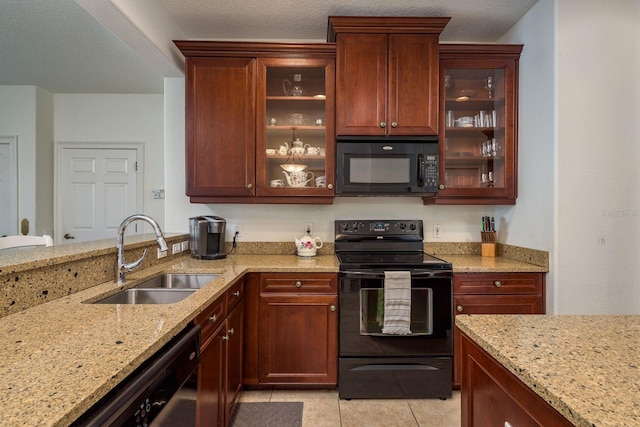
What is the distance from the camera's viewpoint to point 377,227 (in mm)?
2674

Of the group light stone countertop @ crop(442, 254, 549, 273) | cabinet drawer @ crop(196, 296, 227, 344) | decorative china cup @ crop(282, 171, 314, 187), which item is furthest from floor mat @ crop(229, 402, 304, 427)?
decorative china cup @ crop(282, 171, 314, 187)

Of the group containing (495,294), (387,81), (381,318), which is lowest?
(381,318)

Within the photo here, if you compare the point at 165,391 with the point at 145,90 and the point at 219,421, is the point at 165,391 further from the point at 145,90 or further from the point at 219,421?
the point at 145,90

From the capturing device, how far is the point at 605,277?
6.84 feet

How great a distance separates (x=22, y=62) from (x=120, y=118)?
3.25 feet

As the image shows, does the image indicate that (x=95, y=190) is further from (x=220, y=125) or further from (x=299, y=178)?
(x=299, y=178)

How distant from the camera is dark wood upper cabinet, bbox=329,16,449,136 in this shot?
235 centimetres

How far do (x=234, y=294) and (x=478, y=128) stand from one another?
6.69 ft

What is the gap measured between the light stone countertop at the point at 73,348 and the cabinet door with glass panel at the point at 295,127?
3.66 feet

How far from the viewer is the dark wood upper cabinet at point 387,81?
235 centimetres

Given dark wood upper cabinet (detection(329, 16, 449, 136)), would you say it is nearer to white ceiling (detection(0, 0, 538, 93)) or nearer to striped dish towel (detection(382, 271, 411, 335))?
white ceiling (detection(0, 0, 538, 93))

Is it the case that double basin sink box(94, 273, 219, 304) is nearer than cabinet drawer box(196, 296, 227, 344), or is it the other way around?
cabinet drawer box(196, 296, 227, 344)

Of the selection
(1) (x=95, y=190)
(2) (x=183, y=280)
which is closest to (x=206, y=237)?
(2) (x=183, y=280)

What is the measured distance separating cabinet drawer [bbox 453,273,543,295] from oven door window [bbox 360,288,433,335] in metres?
0.21
